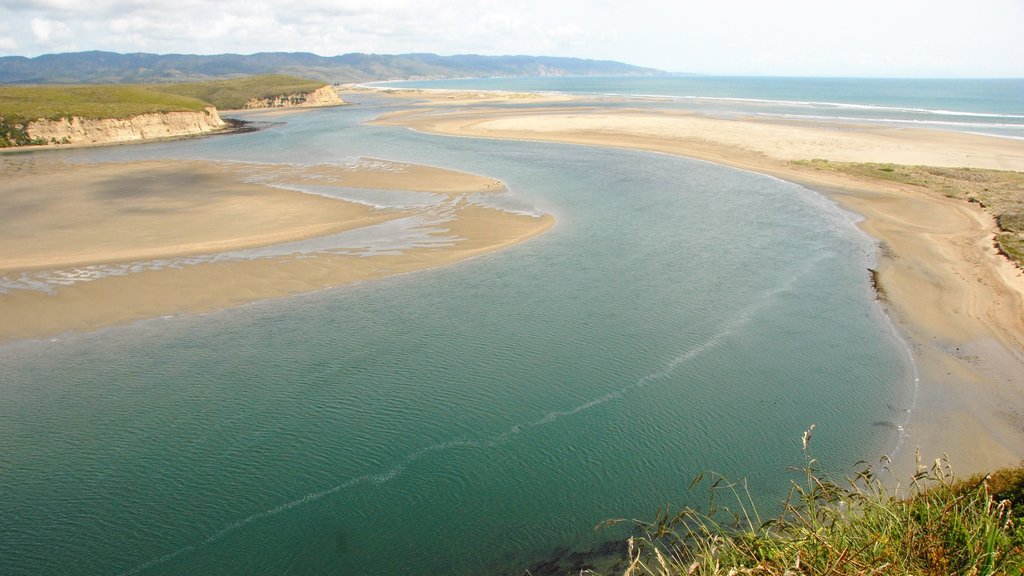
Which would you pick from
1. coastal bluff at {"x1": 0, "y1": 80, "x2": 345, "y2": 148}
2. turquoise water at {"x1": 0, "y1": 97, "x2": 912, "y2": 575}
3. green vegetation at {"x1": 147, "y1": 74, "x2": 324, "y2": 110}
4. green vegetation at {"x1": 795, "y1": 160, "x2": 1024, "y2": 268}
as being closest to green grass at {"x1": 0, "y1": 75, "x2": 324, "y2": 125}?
coastal bluff at {"x1": 0, "y1": 80, "x2": 345, "y2": 148}

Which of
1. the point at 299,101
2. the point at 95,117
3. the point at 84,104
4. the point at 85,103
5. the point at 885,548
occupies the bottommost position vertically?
the point at 885,548

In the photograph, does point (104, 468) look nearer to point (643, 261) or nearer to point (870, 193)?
point (643, 261)

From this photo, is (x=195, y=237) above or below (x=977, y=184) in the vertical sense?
below

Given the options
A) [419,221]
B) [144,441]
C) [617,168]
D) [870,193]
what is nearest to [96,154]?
[419,221]

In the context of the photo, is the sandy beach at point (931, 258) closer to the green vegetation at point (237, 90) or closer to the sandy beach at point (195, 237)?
the sandy beach at point (195, 237)

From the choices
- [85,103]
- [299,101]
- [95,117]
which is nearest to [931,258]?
[95,117]

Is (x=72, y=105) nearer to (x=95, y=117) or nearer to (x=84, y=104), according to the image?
(x=84, y=104)

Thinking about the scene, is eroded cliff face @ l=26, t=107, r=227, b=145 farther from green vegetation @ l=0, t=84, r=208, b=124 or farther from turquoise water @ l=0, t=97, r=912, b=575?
turquoise water @ l=0, t=97, r=912, b=575

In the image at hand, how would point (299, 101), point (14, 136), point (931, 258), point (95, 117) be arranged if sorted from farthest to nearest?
point (299, 101), point (95, 117), point (14, 136), point (931, 258)
